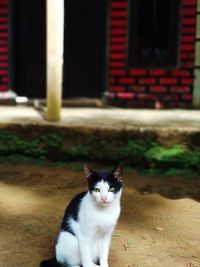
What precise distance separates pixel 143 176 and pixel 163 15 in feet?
10.3

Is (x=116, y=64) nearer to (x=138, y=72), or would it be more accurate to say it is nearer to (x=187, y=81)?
(x=138, y=72)

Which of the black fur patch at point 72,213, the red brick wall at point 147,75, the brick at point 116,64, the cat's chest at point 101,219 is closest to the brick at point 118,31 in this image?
the red brick wall at point 147,75

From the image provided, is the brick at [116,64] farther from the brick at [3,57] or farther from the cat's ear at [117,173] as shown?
the cat's ear at [117,173]

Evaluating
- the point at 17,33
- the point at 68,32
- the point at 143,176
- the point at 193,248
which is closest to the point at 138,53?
the point at 68,32

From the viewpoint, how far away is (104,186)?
273 cm

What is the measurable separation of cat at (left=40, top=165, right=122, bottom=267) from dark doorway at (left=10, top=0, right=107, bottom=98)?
201 inches

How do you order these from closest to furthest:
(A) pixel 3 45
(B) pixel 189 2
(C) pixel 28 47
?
(B) pixel 189 2 < (A) pixel 3 45 < (C) pixel 28 47

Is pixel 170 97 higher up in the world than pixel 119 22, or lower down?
lower down

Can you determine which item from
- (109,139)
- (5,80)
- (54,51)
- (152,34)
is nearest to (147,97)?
(152,34)

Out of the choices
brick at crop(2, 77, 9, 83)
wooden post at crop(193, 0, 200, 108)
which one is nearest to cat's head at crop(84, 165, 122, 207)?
wooden post at crop(193, 0, 200, 108)

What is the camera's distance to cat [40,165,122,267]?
2.75 m

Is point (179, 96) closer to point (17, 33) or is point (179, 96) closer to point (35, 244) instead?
point (17, 33)

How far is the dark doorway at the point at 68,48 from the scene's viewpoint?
25.9 ft

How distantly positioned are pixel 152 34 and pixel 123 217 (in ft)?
13.7
